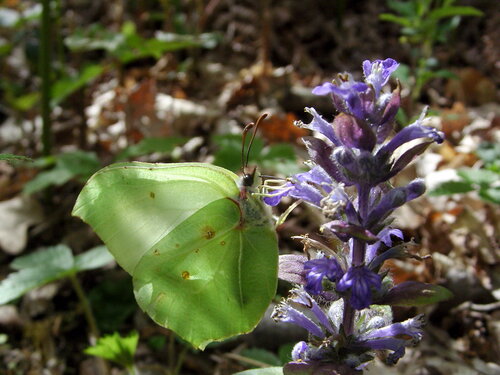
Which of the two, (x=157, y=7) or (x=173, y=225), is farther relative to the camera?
(x=157, y=7)

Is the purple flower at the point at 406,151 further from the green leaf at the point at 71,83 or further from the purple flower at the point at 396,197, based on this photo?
the green leaf at the point at 71,83

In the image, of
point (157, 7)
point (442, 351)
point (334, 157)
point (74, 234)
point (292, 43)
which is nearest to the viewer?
point (334, 157)

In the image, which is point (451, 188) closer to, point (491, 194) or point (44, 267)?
point (491, 194)

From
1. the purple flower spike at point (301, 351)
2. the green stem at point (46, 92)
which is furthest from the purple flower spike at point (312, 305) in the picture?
the green stem at point (46, 92)

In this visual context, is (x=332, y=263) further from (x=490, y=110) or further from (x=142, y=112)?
(x=490, y=110)

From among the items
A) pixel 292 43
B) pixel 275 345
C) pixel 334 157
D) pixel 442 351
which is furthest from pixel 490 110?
pixel 334 157

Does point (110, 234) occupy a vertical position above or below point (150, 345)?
above
